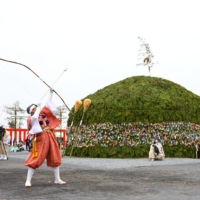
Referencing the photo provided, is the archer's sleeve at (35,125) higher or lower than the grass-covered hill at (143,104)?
lower

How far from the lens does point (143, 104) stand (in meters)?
18.3

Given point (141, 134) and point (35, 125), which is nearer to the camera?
point (35, 125)

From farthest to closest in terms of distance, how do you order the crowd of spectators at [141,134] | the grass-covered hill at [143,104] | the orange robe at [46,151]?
the grass-covered hill at [143,104], the crowd of spectators at [141,134], the orange robe at [46,151]

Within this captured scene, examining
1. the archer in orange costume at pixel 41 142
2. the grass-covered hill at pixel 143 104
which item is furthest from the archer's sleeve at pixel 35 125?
the grass-covered hill at pixel 143 104

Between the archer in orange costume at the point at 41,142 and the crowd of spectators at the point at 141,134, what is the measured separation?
10.7m

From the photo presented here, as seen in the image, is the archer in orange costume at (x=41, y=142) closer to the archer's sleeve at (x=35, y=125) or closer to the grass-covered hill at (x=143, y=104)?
the archer's sleeve at (x=35, y=125)

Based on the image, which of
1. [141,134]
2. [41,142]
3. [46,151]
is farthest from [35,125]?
[141,134]

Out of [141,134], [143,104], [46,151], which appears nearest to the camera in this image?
[46,151]

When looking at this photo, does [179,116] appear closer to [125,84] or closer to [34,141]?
[125,84]

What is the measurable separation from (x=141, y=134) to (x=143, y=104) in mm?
1559

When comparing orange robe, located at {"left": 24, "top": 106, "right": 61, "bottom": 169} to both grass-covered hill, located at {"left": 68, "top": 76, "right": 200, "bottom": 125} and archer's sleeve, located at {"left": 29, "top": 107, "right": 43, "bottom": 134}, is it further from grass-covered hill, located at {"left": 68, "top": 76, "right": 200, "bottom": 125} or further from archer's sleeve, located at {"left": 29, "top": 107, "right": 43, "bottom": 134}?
grass-covered hill, located at {"left": 68, "top": 76, "right": 200, "bottom": 125}

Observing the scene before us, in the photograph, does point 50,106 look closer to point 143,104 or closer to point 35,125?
point 35,125

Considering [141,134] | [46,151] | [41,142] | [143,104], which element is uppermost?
[143,104]

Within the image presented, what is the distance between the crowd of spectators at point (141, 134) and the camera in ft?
58.4
